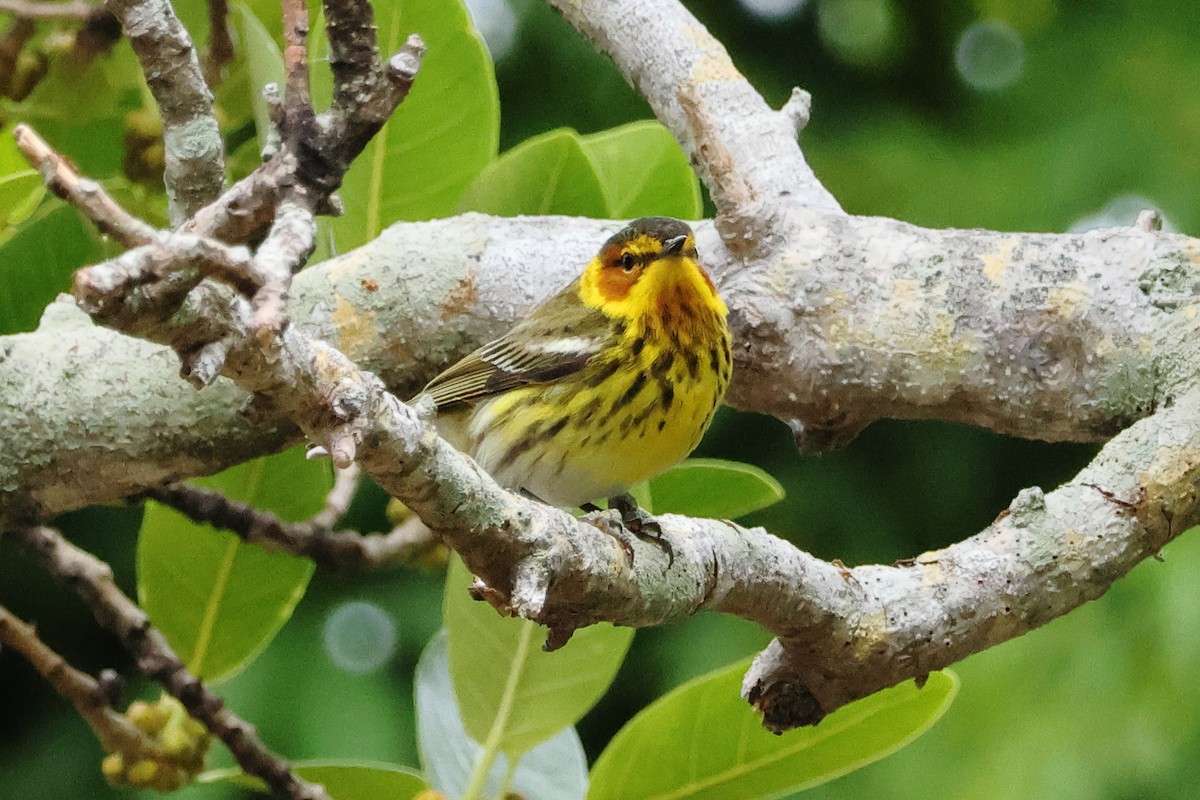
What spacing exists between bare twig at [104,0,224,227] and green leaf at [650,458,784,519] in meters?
0.54

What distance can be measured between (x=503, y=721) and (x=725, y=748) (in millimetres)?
236

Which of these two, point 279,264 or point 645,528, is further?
point 645,528

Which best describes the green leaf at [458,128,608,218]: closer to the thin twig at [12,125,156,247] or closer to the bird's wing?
the bird's wing

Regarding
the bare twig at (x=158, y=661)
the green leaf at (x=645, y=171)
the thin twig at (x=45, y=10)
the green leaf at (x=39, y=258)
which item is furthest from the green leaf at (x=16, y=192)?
the green leaf at (x=645, y=171)

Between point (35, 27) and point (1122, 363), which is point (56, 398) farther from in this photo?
point (1122, 363)

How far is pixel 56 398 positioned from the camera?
1.21m

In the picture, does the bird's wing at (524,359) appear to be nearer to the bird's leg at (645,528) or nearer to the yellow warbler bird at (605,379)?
the yellow warbler bird at (605,379)

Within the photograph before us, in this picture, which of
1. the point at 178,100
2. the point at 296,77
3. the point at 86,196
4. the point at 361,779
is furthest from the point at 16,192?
the point at 86,196

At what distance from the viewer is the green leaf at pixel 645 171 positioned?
1.60 meters

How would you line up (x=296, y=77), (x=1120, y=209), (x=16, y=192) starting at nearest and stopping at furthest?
(x=296, y=77) → (x=16, y=192) → (x=1120, y=209)

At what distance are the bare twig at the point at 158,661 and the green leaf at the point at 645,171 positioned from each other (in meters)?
0.73

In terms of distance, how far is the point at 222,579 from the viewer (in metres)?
1.48

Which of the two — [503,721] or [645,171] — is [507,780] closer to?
[503,721]

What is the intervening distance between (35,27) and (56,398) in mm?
638
